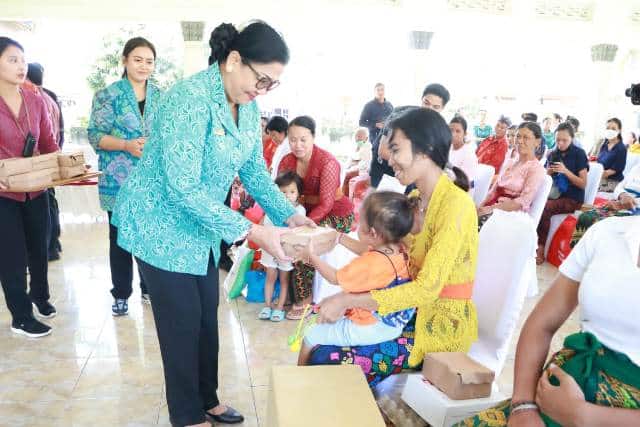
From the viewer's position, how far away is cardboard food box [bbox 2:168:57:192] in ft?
7.74

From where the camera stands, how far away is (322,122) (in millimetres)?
10062

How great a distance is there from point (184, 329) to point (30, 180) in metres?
1.33

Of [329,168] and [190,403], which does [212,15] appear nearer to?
[329,168]

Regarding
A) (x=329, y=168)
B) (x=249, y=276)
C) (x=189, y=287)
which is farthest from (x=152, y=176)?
(x=249, y=276)

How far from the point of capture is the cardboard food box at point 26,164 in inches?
91.8

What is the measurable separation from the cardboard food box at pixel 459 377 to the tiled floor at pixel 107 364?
0.97 meters

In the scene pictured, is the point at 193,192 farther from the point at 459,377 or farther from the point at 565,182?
the point at 565,182

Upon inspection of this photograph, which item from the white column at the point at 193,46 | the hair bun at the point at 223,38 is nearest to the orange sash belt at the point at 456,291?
the hair bun at the point at 223,38

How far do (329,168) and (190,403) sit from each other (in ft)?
5.72

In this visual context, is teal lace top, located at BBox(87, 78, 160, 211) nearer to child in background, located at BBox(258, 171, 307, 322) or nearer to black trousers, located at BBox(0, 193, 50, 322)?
black trousers, located at BBox(0, 193, 50, 322)

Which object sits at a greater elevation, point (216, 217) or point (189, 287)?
point (216, 217)

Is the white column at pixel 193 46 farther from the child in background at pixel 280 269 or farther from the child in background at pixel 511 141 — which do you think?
the child in background at pixel 280 269

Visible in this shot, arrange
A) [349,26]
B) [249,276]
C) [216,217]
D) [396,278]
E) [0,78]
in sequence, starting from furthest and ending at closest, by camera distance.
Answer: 1. [349,26]
2. [249,276]
3. [0,78]
4. [396,278]
5. [216,217]

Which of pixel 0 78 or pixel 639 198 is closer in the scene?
pixel 0 78
